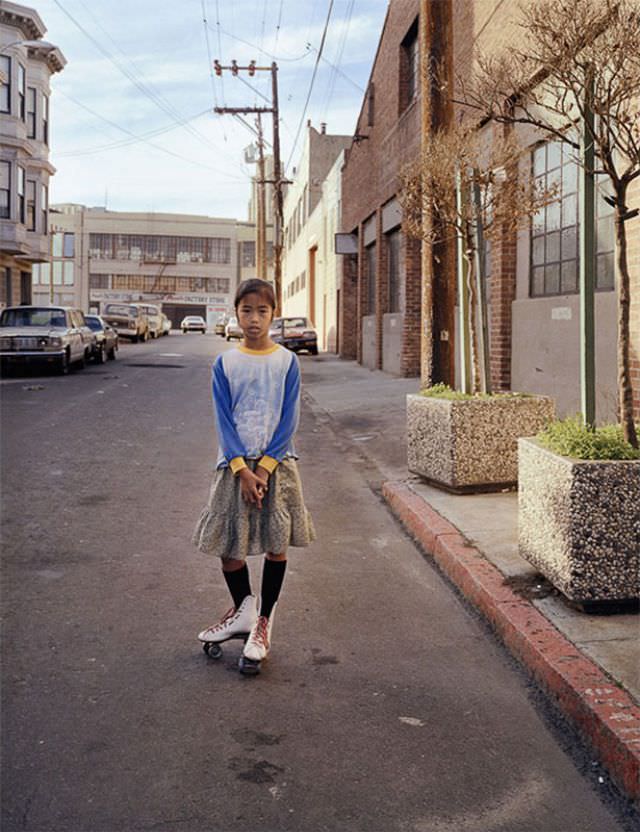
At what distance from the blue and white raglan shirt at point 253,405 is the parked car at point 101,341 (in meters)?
23.8

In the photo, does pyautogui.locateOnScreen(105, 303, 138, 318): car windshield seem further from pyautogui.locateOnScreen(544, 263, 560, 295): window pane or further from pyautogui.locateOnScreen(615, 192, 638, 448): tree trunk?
pyautogui.locateOnScreen(615, 192, 638, 448): tree trunk

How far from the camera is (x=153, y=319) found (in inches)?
2142

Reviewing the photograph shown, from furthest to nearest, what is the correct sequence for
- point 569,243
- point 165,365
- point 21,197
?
point 21,197
point 165,365
point 569,243

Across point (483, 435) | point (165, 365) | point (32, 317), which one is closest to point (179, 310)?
point (165, 365)

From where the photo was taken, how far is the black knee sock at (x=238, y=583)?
14.0 ft

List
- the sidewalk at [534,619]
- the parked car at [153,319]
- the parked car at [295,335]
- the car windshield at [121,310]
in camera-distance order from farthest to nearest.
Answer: the parked car at [153,319] < the car windshield at [121,310] < the parked car at [295,335] < the sidewalk at [534,619]

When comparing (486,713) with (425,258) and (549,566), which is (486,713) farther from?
(425,258)

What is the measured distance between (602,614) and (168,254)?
84364 mm

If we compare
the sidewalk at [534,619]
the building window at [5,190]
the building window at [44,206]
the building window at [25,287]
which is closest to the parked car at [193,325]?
the building window at [25,287]

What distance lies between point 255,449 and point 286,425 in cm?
18

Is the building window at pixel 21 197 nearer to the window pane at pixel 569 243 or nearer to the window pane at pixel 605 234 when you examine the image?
the window pane at pixel 569 243

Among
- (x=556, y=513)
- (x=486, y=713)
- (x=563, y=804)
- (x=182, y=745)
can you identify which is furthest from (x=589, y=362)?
(x=182, y=745)

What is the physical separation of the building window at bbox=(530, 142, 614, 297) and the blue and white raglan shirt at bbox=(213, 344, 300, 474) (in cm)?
692

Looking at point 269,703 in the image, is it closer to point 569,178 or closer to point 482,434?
point 482,434
